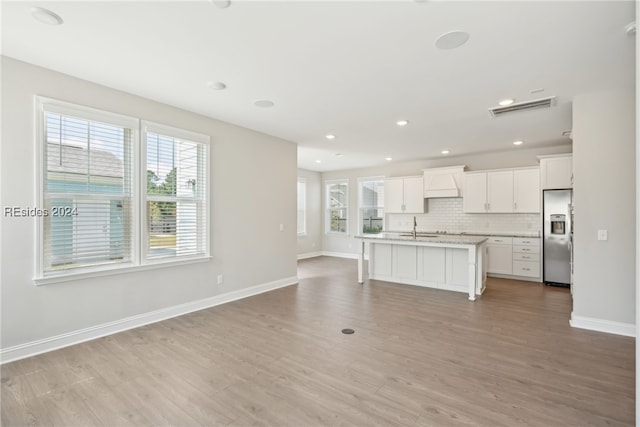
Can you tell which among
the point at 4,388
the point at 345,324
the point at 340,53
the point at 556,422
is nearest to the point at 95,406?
the point at 4,388

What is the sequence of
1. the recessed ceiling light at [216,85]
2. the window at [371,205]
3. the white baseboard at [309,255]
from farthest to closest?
the white baseboard at [309,255] < the window at [371,205] < the recessed ceiling light at [216,85]

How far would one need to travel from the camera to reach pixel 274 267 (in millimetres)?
5453

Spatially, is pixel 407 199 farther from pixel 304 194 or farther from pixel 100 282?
pixel 100 282

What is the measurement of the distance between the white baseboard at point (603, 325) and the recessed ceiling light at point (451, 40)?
347 centimetres

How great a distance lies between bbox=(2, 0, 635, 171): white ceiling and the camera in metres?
2.09

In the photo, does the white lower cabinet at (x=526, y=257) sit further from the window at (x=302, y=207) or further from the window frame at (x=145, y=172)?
the window frame at (x=145, y=172)

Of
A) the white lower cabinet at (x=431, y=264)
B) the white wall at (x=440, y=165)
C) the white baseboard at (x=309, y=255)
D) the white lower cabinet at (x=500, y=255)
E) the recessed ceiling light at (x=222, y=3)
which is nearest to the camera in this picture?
the recessed ceiling light at (x=222, y=3)

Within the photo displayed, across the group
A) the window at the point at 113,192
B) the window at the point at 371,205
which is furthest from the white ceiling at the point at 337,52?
the window at the point at 371,205

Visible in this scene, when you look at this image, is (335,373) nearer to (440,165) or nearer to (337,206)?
(440,165)

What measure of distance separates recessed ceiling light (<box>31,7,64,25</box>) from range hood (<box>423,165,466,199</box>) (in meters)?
6.88

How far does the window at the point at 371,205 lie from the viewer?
895 centimetres

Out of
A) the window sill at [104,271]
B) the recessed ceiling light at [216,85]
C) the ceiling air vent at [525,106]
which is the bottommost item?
the window sill at [104,271]

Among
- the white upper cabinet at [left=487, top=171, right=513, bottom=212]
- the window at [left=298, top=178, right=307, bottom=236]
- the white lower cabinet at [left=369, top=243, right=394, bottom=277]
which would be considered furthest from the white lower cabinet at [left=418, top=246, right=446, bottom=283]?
the window at [left=298, top=178, right=307, bottom=236]

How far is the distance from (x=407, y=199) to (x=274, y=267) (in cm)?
407
